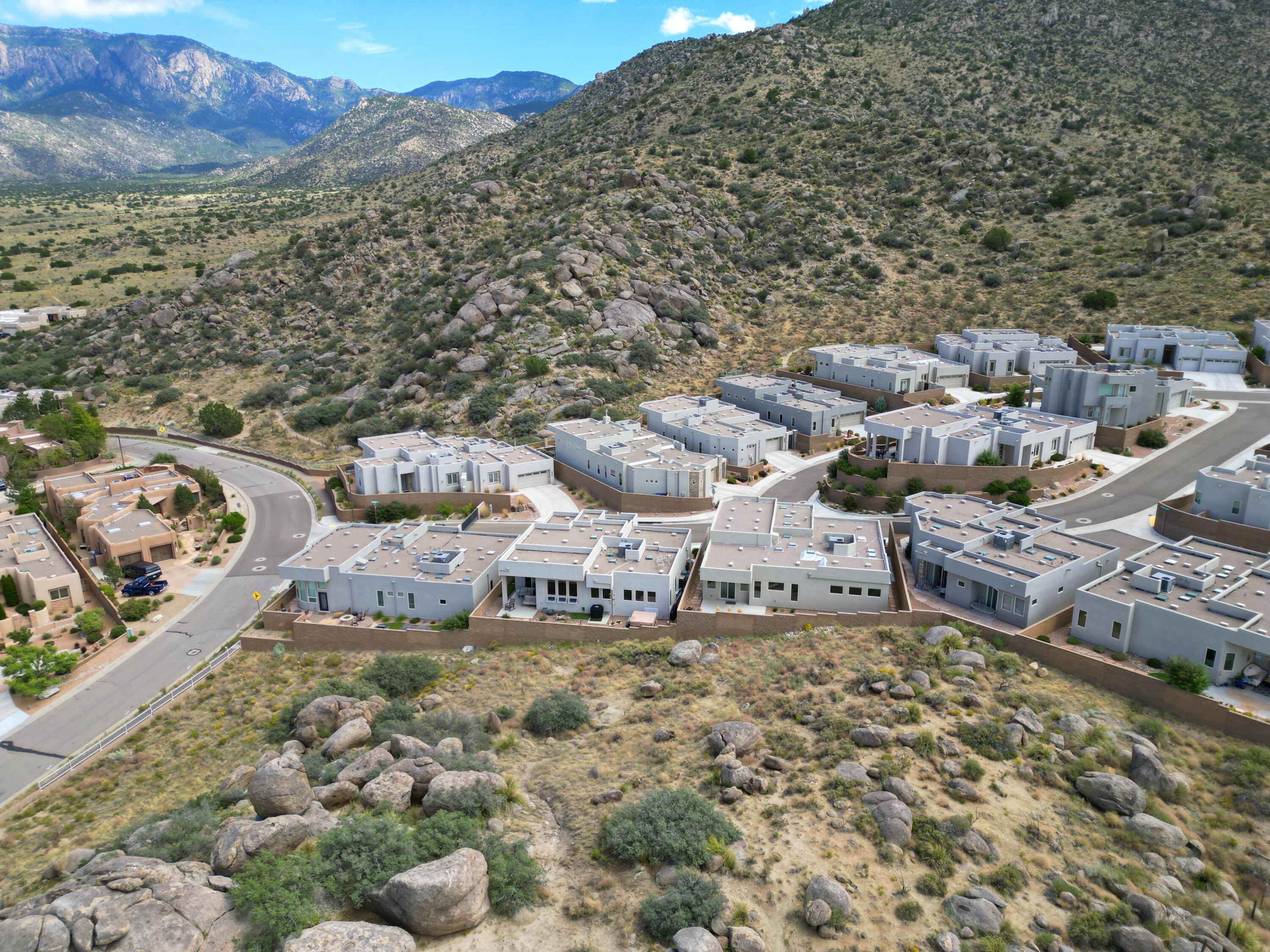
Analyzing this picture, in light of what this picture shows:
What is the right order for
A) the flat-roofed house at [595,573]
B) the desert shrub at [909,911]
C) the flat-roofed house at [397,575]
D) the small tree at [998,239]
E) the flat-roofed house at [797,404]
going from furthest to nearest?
the small tree at [998,239] < the flat-roofed house at [797,404] < the flat-roofed house at [397,575] < the flat-roofed house at [595,573] < the desert shrub at [909,911]

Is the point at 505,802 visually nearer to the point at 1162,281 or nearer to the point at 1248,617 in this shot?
the point at 1248,617

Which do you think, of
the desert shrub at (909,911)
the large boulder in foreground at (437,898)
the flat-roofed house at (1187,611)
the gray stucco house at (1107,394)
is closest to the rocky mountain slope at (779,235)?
the gray stucco house at (1107,394)

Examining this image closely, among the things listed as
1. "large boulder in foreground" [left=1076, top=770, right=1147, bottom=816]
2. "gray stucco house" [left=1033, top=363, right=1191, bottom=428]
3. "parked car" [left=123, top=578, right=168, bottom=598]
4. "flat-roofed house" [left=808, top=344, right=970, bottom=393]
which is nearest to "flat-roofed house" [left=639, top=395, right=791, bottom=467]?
"flat-roofed house" [left=808, top=344, right=970, bottom=393]

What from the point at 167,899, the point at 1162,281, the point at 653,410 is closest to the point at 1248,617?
the point at 167,899

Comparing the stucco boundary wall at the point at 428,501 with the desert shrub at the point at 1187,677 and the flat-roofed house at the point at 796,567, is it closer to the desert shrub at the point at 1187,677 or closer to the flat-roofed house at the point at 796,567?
the flat-roofed house at the point at 796,567

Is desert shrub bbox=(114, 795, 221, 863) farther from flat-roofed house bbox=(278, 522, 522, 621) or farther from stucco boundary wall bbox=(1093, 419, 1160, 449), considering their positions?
stucco boundary wall bbox=(1093, 419, 1160, 449)
